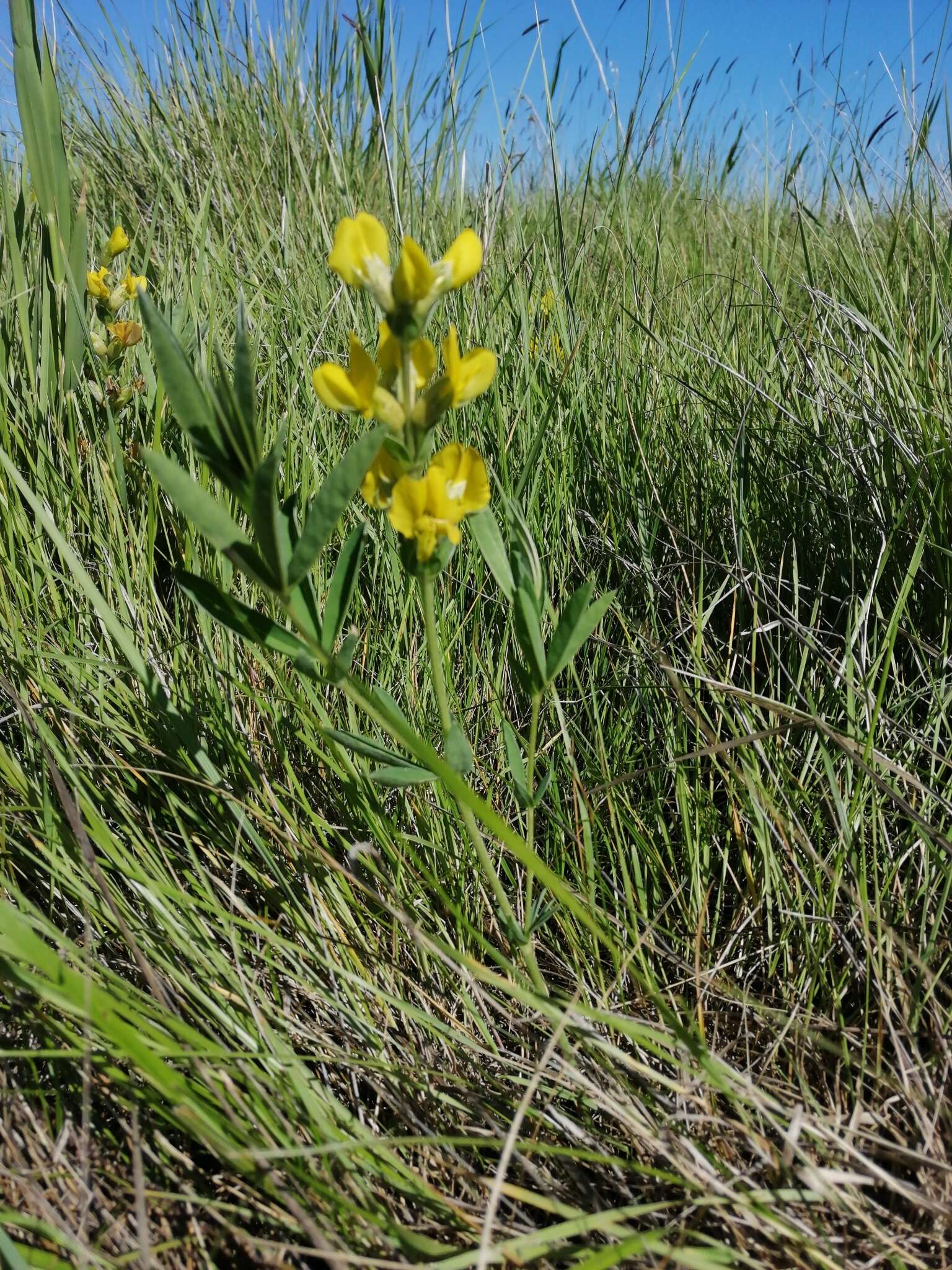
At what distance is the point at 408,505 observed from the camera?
60 cm

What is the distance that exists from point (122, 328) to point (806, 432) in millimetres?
1092

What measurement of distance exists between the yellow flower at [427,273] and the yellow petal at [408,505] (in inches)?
4.5

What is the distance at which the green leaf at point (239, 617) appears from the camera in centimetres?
60

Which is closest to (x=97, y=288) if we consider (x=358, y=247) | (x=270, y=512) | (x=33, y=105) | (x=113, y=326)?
(x=113, y=326)

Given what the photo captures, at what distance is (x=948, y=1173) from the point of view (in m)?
0.63

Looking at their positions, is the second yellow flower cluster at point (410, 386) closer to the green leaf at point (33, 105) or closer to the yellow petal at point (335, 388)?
the yellow petal at point (335, 388)

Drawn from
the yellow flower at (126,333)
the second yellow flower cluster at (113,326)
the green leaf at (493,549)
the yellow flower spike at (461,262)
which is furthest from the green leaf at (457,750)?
the yellow flower at (126,333)

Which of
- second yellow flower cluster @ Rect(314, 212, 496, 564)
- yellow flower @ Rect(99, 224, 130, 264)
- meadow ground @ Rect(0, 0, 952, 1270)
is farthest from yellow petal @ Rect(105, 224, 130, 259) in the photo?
second yellow flower cluster @ Rect(314, 212, 496, 564)

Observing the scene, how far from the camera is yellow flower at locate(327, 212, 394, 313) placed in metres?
0.59

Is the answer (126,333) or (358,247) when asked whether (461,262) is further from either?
(126,333)

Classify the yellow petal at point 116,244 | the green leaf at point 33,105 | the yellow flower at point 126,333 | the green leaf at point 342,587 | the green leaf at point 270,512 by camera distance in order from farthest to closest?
the yellow petal at point 116,244, the yellow flower at point 126,333, the green leaf at point 33,105, the green leaf at point 342,587, the green leaf at point 270,512

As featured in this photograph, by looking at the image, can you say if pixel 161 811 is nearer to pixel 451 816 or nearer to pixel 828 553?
pixel 451 816

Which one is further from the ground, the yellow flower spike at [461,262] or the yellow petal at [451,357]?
the yellow flower spike at [461,262]

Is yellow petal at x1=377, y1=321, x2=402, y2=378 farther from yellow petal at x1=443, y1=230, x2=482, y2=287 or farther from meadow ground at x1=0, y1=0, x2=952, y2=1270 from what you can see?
meadow ground at x1=0, y1=0, x2=952, y2=1270
